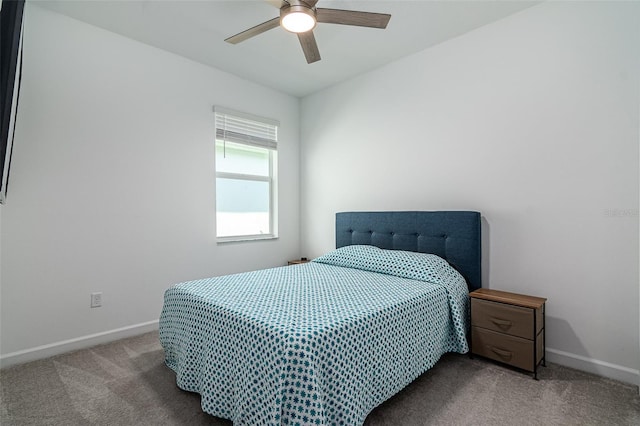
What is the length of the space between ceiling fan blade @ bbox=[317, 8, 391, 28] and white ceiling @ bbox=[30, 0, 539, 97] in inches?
14.2

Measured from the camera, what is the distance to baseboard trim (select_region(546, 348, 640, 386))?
2.07 m

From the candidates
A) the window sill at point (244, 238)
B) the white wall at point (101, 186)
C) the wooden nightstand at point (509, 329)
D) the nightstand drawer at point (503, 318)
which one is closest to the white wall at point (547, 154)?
the wooden nightstand at point (509, 329)

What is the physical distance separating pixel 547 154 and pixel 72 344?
3879mm

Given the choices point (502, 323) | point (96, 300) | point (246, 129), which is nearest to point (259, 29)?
point (246, 129)

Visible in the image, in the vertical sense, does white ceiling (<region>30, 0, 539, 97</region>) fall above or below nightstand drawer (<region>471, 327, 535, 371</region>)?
above

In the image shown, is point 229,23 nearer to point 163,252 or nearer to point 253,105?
point 253,105

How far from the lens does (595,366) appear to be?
86.4 inches

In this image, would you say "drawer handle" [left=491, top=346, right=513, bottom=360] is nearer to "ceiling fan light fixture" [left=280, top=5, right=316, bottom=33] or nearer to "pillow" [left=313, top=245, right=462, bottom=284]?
"pillow" [left=313, top=245, right=462, bottom=284]

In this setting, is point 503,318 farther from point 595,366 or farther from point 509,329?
point 595,366

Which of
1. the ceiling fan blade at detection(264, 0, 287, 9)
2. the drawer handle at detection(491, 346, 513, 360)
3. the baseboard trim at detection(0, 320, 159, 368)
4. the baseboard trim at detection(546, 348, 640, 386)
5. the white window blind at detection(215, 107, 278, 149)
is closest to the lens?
the ceiling fan blade at detection(264, 0, 287, 9)

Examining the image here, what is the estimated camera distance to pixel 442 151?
2.96 metres

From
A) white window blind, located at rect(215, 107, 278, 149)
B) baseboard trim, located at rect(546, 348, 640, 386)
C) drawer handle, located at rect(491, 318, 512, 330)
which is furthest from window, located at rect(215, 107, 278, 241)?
baseboard trim, located at rect(546, 348, 640, 386)

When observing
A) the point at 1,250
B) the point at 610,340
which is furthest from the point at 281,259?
the point at 610,340

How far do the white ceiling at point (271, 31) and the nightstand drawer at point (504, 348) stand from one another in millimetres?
2372
